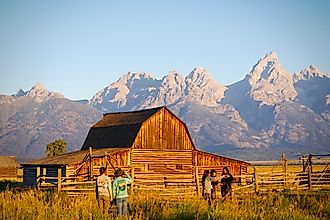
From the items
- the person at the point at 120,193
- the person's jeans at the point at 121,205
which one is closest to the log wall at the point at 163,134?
the person at the point at 120,193

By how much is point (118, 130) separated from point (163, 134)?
17.4ft

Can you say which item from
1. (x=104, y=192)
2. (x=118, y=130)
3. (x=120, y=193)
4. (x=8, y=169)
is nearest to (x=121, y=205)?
(x=120, y=193)

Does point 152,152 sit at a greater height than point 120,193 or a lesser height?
greater

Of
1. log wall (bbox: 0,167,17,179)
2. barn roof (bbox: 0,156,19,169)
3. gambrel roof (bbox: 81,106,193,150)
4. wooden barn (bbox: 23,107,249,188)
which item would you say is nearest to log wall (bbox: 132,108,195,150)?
wooden barn (bbox: 23,107,249,188)

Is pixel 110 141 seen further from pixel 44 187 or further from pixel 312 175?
pixel 312 175

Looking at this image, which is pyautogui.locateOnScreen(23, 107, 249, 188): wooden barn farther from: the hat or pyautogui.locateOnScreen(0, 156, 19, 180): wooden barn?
the hat

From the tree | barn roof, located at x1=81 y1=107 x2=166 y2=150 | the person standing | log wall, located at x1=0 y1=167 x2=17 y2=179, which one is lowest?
log wall, located at x1=0 y1=167 x2=17 y2=179

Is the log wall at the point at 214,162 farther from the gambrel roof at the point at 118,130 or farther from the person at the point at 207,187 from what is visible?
the person at the point at 207,187

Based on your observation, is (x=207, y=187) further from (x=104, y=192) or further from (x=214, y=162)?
(x=214, y=162)

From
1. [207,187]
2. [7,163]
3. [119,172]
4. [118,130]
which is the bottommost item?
[207,187]

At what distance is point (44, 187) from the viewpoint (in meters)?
36.2

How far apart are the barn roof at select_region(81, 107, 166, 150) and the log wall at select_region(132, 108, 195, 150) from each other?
51 cm

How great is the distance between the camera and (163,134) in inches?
2061

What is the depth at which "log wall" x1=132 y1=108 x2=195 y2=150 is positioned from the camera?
168 feet
